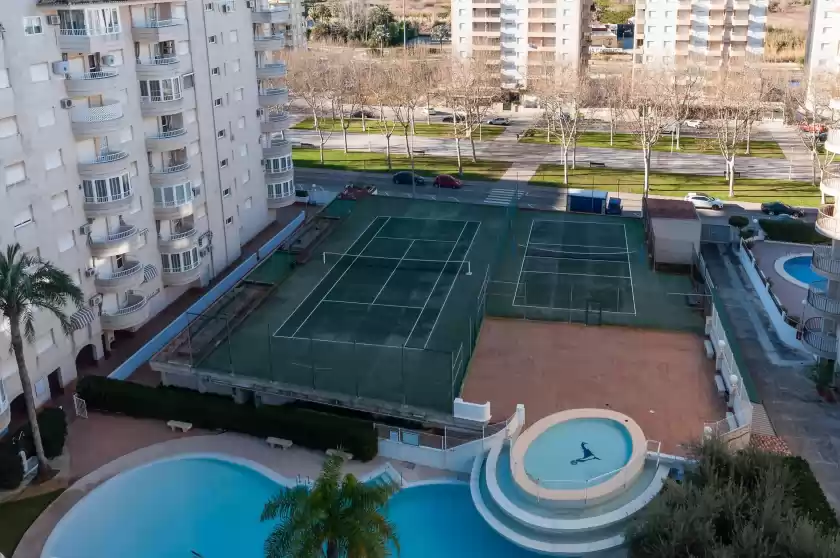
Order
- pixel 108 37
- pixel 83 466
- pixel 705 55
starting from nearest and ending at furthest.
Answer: pixel 83 466 < pixel 108 37 < pixel 705 55

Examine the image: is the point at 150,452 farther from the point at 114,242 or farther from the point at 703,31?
the point at 703,31

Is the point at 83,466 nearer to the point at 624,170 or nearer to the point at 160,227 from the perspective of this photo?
the point at 160,227

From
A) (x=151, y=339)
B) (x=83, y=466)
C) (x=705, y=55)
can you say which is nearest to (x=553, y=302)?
(x=151, y=339)

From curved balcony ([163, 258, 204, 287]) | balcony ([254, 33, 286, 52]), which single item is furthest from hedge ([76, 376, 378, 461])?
balcony ([254, 33, 286, 52])

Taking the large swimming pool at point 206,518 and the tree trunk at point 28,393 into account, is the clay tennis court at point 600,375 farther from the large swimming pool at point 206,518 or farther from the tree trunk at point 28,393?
the tree trunk at point 28,393

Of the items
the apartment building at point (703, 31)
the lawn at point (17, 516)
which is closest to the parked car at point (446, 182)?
the apartment building at point (703, 31)
